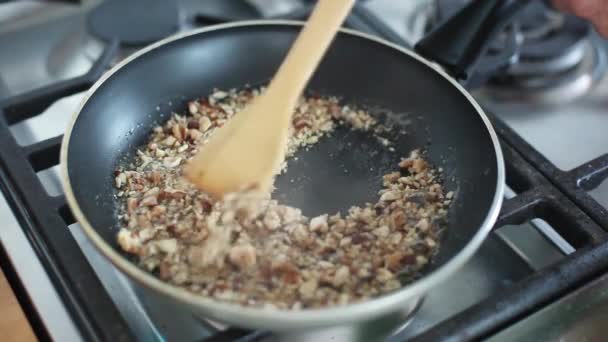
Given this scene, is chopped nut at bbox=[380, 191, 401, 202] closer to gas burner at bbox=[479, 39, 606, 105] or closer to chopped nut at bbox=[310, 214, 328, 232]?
chopped nut at bbox=[310, 214, 328, 232]

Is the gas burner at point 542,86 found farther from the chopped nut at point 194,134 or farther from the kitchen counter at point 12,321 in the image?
the kitchen counter at point 12,321

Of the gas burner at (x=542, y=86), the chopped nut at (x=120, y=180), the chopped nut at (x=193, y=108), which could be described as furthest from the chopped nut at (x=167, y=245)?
the gas burner at (x=542, y=86)

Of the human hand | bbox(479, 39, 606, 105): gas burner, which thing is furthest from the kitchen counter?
the human hand

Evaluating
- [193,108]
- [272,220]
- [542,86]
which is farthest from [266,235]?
[542,86]

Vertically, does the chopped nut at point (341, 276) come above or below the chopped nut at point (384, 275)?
above

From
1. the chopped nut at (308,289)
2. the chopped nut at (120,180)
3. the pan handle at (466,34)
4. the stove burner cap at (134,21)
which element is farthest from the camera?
the stove burner cap at (134,21)

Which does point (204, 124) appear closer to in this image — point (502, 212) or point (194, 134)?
point (194, 134)
